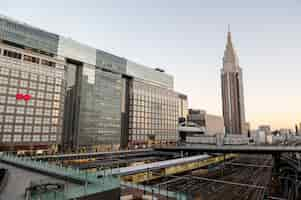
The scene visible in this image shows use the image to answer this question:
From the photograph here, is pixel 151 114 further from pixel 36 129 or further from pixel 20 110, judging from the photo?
pixel 20 110

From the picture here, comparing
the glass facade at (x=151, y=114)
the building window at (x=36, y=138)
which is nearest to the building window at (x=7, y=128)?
the building window at (x=36, y=138)

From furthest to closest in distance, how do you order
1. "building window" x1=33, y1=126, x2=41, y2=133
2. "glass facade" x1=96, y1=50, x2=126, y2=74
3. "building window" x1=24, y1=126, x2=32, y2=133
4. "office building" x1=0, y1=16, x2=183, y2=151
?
"glass facade" x1=96, y1=50, x2=126, y2=74, "building window" x1=33, y1=126, x2=41, y2=133, "building window" x1=24, y1=126, x2=32, y2=133, "office building" x1=0, y1=16, x2=183, y2=151

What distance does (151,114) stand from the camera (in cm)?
15038

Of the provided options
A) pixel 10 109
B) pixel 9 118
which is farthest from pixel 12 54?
pixel 9 118

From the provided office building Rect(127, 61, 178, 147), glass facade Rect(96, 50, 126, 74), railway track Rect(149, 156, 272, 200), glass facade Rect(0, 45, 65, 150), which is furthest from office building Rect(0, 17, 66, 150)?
railway track Rect(149, 156, 272, 200)

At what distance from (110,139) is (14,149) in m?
50.8

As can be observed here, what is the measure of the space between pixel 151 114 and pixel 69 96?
6421cm

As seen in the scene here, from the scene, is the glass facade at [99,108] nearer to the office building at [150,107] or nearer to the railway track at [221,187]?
the office building at [150,107]

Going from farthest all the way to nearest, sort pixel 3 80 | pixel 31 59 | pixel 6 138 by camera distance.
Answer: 1. pixel 31 59
2. pixel 3 80
3. pixel 6 138

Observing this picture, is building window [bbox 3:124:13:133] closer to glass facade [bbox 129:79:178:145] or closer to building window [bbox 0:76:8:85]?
building window [bbox 0:76:8:85]

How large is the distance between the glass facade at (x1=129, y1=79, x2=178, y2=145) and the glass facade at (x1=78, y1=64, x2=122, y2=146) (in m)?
13.7

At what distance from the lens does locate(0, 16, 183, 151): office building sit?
3258 inches

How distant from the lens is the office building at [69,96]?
271 ft

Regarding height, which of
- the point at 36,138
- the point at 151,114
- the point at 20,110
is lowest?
the point at 36,138
